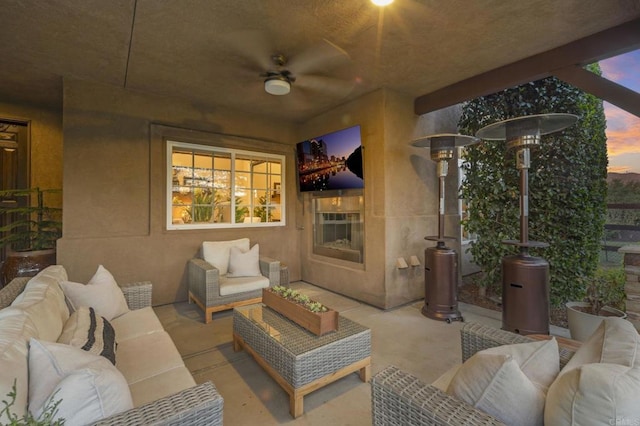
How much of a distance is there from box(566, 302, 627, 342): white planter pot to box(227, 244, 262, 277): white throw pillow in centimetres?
343

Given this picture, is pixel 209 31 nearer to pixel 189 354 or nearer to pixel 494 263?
pixel 189 354

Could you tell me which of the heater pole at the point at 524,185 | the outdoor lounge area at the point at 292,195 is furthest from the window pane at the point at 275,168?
the heater pole at the point at 524,185

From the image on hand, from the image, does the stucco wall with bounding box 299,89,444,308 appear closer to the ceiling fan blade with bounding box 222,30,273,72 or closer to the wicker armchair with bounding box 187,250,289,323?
the wicker armchair with bounding box 187,250,289,323

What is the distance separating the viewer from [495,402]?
1.00 meters

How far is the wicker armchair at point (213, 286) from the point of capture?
11.0 feet

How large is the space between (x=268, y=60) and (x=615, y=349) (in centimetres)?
326

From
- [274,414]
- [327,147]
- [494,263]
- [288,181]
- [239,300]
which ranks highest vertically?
[327,147]

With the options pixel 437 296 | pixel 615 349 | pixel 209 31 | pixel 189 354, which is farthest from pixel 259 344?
pixel 209 31

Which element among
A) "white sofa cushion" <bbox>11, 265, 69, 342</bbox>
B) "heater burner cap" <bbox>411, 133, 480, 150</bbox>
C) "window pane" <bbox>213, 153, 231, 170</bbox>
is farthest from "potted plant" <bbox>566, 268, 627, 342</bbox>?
"window pane" <bbox>213, 153, 231, 170</bbox>

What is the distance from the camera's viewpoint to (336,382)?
219 centimetres

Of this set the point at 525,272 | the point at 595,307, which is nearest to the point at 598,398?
the point at 525,272

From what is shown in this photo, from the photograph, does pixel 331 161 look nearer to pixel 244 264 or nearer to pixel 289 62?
pixel 289 62

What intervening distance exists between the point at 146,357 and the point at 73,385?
85 centimetres

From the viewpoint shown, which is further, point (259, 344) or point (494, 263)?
point (494, 263)
